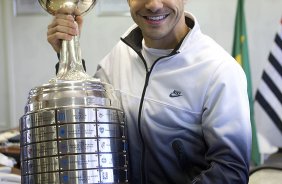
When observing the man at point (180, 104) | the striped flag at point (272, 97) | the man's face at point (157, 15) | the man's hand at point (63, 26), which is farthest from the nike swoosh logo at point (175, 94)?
the striped flag at point (272, 97)

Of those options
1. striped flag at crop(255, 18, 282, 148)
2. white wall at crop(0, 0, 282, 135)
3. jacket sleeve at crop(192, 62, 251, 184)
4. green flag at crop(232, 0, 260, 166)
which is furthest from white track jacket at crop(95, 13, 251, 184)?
white wall at crop(0, 0, 282, 135)

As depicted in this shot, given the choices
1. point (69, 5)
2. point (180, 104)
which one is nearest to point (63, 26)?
point (69, 5)

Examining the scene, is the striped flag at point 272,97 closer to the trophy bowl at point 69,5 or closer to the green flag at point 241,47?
the green flag at point 241,47

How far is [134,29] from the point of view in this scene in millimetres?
1288

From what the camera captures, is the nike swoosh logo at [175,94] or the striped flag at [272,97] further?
the striped flag at [272,97]

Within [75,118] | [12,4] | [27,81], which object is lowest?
[75,118]

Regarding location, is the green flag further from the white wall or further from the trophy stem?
the trophy stem

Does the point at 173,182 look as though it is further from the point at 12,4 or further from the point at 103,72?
the point at 12,4

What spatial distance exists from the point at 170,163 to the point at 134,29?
0.41 m

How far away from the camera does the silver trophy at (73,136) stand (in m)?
0.84

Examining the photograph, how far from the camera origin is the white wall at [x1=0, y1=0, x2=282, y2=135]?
157 inches

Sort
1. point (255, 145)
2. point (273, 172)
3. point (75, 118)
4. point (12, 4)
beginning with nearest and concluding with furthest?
1. point (75, 118)
2. point (273, 172)
3. point (255, 145)
4. point (12, 4)

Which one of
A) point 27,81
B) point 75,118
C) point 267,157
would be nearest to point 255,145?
point 267,157

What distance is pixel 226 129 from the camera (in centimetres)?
101
